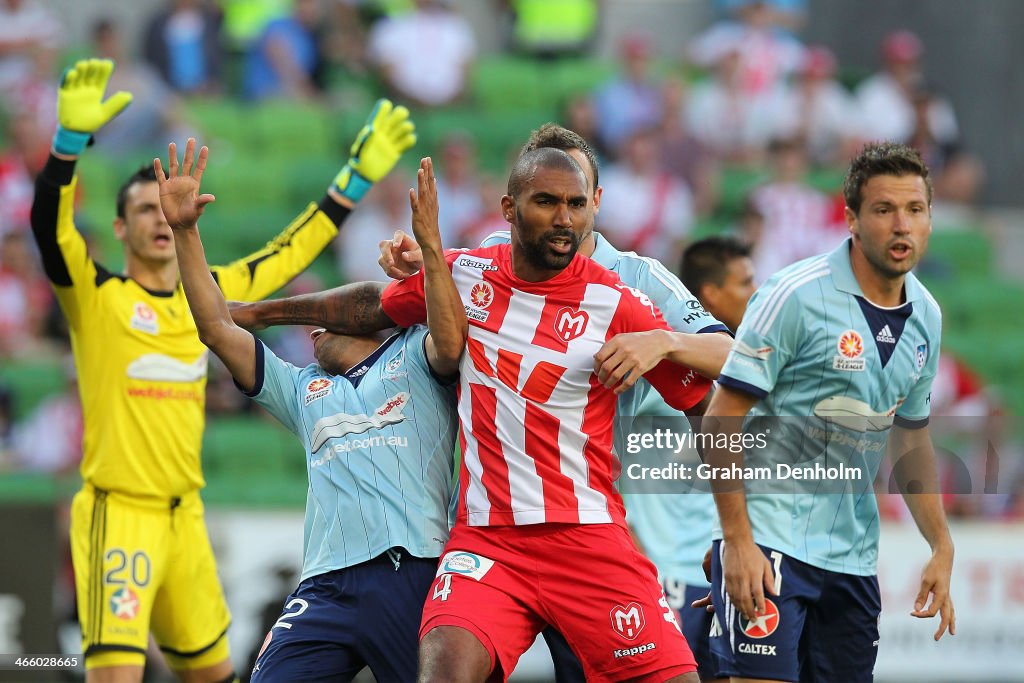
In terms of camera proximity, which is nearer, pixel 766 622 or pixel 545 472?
pixel 545 472

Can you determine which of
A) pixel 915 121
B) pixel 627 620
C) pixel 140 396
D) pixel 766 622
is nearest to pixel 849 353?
pixel 766 622

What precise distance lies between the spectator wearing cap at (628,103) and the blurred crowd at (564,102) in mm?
20

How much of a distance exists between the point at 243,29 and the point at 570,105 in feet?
11.5

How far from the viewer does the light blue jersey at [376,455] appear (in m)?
5.55

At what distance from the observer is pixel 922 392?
5.83m

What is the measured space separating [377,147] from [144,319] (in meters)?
1.43

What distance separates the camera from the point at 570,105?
1429 cm

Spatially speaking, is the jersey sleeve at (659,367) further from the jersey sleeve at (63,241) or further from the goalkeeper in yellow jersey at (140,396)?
the jersey sleeve at (63,241)

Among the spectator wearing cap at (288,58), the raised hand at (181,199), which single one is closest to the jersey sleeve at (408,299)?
the raised hand at (181,199)

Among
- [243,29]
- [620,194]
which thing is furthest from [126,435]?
[243,29]

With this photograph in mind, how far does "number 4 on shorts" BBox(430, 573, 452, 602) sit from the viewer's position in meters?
5.14

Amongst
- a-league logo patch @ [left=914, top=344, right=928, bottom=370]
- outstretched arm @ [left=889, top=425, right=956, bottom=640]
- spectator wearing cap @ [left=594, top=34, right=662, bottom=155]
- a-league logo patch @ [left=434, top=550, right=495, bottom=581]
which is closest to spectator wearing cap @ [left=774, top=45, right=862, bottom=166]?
spectator wearing cap @ [left=594, top=34, right=662, bottom=155]

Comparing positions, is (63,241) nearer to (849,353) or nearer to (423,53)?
(849,353)

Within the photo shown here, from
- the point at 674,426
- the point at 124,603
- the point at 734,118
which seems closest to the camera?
the point at 674,426
